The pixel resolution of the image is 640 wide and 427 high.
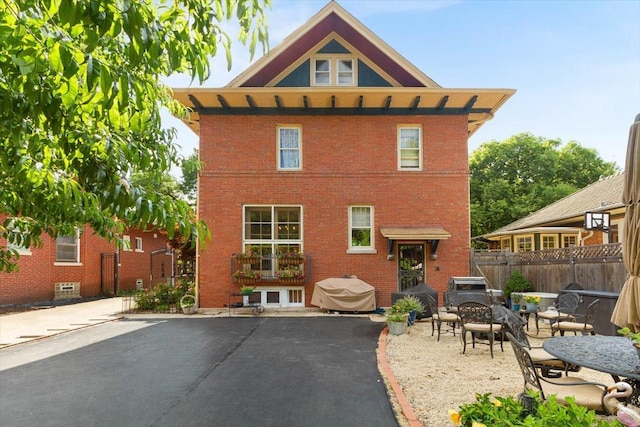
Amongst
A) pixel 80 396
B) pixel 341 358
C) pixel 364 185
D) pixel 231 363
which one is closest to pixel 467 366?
pixel 341 358

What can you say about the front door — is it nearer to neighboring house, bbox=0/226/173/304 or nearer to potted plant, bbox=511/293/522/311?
potted plant, bbox=511/293/522/311

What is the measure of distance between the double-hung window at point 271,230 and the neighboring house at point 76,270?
4.53 m

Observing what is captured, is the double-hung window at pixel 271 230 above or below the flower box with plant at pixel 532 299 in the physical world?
above

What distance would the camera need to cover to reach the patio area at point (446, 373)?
4.89m

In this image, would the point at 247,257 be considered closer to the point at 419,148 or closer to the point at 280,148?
the point at 280,148

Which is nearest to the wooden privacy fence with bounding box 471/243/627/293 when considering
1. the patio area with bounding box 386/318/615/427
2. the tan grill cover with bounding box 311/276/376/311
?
the patio area with bounding box 386/318/615/427

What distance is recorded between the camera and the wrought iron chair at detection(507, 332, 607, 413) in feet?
11.6

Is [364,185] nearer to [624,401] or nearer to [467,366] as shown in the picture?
[467,366]

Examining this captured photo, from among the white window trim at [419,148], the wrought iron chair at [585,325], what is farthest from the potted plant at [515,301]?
the white window trim at [419,148]

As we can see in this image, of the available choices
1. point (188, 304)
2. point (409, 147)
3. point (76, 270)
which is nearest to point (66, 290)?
point (76, 270)

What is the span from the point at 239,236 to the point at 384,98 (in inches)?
277

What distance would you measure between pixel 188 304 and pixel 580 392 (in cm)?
1220

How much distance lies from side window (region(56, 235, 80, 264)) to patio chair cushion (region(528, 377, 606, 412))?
63.0ft

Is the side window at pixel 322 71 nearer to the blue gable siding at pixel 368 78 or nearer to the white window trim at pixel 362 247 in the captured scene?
the blue gable siding at pixel 368 78
